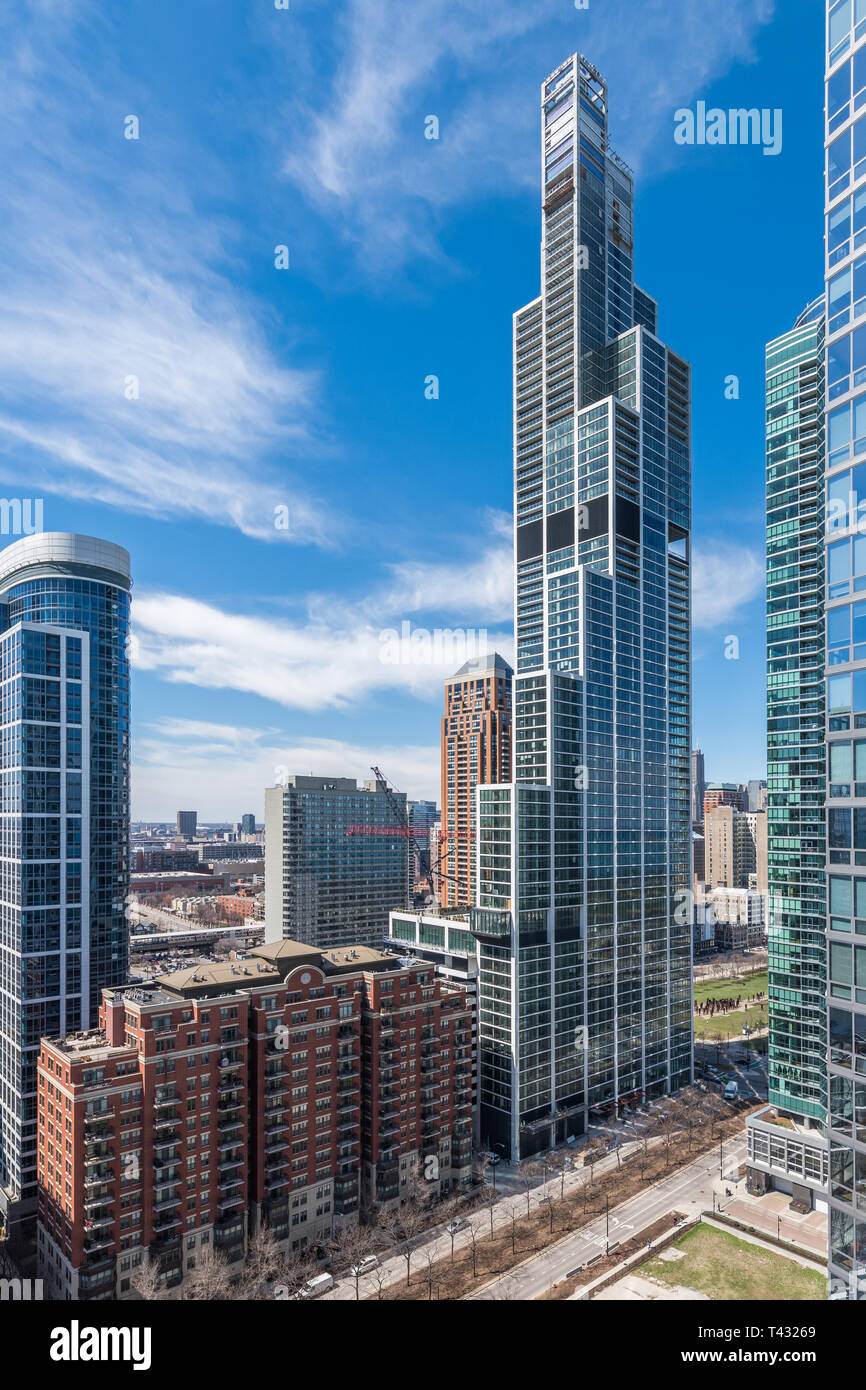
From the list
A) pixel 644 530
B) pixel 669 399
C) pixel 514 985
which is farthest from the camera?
pixel 669 399

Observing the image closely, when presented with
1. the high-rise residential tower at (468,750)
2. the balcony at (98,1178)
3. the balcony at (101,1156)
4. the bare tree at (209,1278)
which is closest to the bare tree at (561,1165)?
the bare tree at (209,1278)

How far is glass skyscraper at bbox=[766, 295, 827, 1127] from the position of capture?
61562 millimetres

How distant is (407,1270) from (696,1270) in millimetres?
18969

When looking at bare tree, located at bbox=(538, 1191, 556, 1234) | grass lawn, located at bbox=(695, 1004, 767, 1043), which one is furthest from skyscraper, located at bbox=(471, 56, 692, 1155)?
grass lawn, located at bbox=(695, 1004, 767, 1043)

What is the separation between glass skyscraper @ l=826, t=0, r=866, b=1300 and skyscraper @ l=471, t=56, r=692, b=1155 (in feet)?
183

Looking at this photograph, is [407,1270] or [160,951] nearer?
[407,1270]

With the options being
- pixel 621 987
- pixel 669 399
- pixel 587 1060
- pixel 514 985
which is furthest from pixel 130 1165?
pixel 669 399

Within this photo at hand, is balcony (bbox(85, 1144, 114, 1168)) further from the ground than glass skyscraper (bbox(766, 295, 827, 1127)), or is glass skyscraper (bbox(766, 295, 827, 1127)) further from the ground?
glass skyscraper (bbox(766, 295, 827, 1127))

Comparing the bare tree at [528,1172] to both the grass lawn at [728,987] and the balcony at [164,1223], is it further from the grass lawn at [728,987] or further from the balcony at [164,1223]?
the grass lawn at [728,987]

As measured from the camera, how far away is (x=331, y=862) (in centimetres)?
13262

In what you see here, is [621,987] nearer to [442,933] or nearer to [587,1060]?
[587,1060]

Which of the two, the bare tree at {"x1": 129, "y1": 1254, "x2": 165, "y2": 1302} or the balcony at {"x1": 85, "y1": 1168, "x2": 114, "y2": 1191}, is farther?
the bare tree at {"x1": 129, "y1": 1254, "x2": 165, "y2": 1302}

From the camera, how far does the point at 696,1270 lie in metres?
51.2

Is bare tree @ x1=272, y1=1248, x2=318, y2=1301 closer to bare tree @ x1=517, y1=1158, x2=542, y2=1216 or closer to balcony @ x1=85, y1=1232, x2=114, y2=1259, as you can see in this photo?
balcony @ x1=85, y1=1232, x2=114, y2=1259
